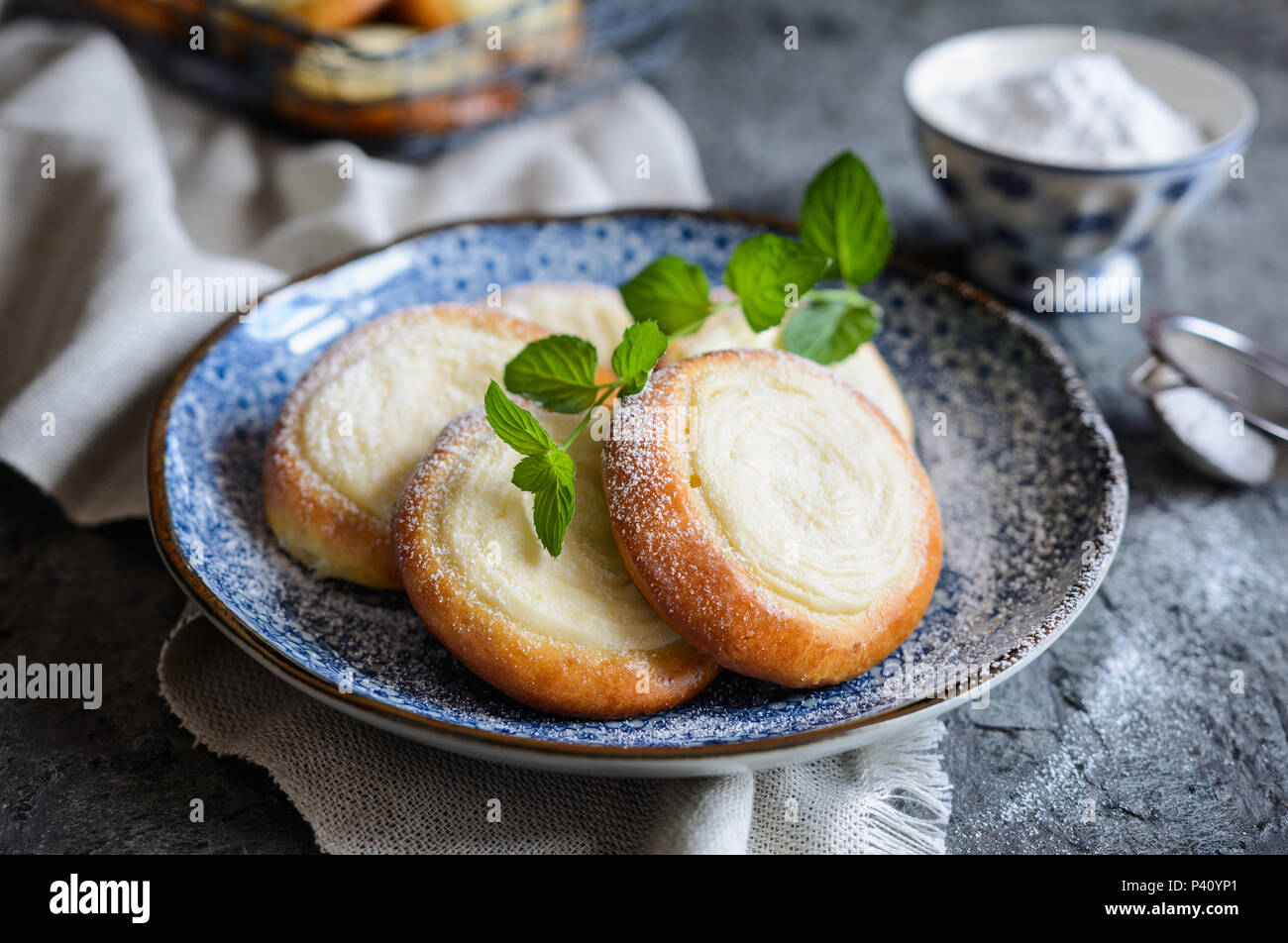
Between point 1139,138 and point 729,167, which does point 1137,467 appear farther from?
point 729,167

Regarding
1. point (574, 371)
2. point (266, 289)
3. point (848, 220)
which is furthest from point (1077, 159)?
point (266, 289)

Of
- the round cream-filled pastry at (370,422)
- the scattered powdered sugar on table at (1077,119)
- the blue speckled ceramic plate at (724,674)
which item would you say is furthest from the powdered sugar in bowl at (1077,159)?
the round cream-filled pastry at (370,422)

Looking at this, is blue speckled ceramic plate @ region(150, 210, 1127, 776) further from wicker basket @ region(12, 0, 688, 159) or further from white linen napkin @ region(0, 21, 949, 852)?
wicker basket @ region(12, 0, 688, 159)

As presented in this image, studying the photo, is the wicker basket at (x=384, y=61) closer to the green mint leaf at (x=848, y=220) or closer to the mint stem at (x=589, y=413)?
the green mint leaf at (x=848, y=220)

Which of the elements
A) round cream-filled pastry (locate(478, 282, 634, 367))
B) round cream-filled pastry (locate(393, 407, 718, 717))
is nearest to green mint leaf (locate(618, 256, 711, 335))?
round cream-filled pastry (locate(478, 282, 634, 367))

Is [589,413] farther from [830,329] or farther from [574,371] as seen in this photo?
[830,329]

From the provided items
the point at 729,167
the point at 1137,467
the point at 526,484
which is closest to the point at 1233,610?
the point at 1137,467
